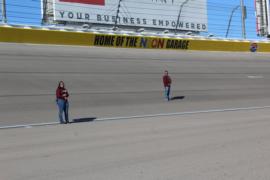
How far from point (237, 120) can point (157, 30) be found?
2800cm

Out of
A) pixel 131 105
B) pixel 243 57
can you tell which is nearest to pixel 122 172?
pixel 131 105

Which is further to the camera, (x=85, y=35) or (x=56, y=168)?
(x=85, y=35)

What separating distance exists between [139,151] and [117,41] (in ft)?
70.8

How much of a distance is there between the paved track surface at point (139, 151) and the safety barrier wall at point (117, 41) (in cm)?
1174

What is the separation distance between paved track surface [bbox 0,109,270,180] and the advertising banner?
76.3ft

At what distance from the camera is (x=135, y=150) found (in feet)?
28.9

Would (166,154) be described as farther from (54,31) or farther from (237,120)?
(54,31)

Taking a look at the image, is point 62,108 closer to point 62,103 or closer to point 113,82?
point 62,103

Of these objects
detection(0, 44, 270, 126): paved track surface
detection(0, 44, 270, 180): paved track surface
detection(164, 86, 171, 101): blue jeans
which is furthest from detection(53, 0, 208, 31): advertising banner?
detection(164, 86, 171, 101): blue jeans

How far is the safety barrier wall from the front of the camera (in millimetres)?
24219

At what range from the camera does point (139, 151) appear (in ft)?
28.5

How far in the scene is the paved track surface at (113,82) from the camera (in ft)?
57.4

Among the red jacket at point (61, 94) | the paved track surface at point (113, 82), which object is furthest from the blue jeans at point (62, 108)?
the paved track surface at point (113, 82)

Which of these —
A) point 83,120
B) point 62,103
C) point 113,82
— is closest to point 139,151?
point 62,103
